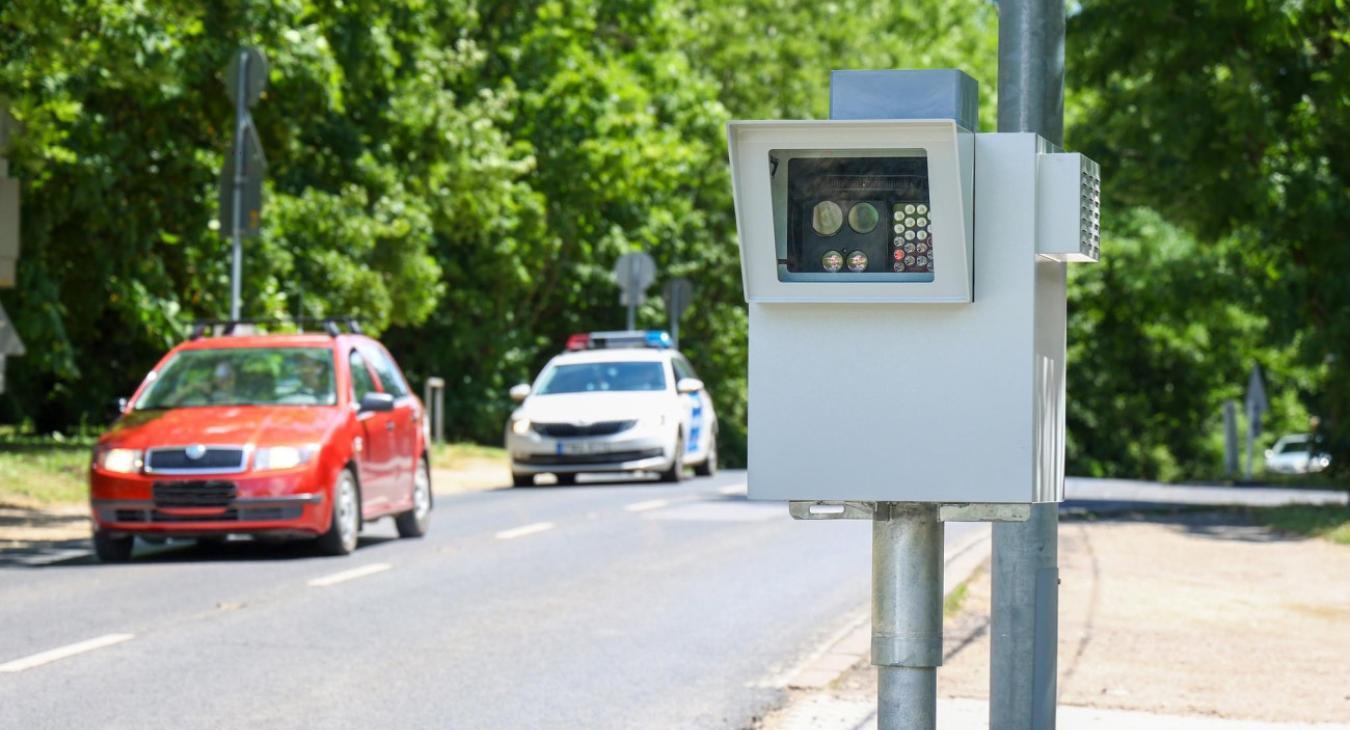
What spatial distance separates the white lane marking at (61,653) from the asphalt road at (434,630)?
13mm

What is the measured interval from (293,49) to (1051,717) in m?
17.4

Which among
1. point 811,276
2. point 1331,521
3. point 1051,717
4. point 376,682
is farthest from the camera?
point 1331,521

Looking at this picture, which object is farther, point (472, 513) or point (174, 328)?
point (174, 328)

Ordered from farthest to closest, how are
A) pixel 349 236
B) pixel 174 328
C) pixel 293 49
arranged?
pixel 349 236, pixel 174 328, pixel 293 49

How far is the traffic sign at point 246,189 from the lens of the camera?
2000cm

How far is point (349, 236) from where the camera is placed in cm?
2883

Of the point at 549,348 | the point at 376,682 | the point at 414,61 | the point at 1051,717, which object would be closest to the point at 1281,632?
the point at 376,682

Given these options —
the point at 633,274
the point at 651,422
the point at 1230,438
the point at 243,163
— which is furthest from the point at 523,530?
the point at 1230,438

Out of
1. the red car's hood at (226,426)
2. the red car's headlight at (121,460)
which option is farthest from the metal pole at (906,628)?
the red car's headlight at (121,460)

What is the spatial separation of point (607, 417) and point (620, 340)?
145 inches

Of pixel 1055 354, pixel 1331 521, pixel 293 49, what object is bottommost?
pixel 1331 521

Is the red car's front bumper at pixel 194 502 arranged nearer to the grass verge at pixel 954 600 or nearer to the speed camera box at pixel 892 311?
the grass verge at pixel 954 600

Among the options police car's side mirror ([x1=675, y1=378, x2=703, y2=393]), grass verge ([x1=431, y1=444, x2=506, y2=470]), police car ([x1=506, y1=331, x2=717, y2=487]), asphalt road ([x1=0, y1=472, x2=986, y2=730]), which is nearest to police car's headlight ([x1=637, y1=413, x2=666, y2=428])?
police car ([x1=506, y1=331, x2=717, y2=487])

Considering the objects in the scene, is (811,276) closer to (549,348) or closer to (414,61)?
(414,61)
